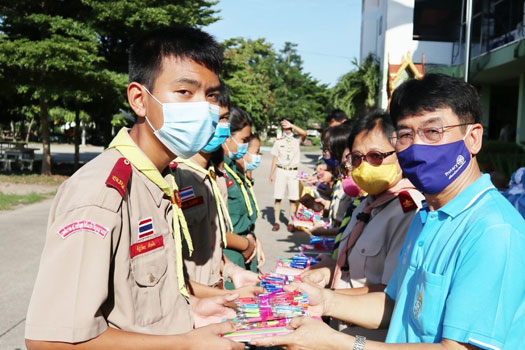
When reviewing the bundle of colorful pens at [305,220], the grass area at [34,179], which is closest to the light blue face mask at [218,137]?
the bundle of colorful pens at [305,220]

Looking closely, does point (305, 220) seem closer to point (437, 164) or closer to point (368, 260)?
point (368, 260)

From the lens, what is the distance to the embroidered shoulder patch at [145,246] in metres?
1.63

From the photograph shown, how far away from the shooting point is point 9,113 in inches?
720

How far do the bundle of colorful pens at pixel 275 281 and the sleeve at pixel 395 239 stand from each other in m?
0.60

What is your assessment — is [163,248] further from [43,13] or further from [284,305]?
[43,13]

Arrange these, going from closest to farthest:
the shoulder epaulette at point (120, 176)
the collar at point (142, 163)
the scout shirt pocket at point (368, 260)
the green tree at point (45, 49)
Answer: the shoulder epaulette at point (120, 176) < the collar at point (142, 163) < the scout shirt pocket at point (368, 260) < the green tree at point (45, 49)

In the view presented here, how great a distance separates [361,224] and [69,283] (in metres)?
1.79

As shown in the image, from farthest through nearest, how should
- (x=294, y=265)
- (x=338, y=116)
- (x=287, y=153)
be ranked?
(x=287, y=153), (x=338, y=116), (x=294, y=265)

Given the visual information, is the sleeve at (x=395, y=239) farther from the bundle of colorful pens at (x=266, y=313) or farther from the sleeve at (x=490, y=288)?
the sleeve at (x=490, y=288)

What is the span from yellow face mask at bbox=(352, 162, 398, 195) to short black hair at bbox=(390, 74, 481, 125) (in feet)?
2.68

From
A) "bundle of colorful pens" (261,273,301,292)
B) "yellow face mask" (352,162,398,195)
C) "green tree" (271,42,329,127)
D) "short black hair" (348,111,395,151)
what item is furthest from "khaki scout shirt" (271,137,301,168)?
"green tree" (271,42,329,127)

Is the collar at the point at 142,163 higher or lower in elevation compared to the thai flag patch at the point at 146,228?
higher

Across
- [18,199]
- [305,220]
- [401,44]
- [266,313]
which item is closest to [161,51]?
[266,313]

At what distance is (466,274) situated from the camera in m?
1.48
